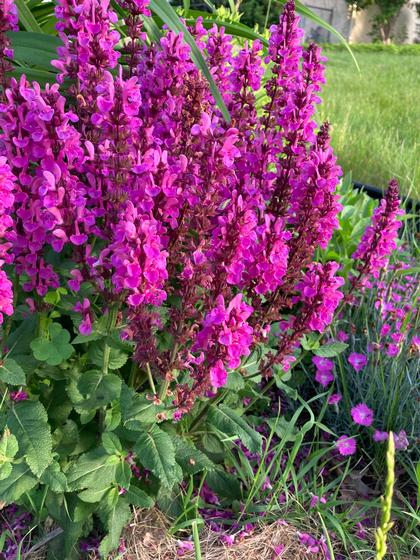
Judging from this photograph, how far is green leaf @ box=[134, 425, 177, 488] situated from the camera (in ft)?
5.15

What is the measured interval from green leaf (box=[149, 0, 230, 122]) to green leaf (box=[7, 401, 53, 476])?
3.37 feet

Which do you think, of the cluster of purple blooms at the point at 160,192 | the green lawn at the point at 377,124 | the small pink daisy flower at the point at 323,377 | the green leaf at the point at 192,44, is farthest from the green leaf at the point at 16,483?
the green lawn at the point at 377,124

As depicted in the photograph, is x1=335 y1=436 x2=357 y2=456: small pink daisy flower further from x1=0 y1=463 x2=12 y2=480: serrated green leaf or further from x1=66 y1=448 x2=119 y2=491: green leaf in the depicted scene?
x1=0 y1=463 x2=12 y2=480: serrated green leaf

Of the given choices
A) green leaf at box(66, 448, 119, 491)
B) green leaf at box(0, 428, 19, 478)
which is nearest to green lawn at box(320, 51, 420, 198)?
green leaf at box(66, 448, 119, 491)

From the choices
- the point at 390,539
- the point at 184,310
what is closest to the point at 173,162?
the point at 184,310

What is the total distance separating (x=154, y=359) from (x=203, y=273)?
0.93ft

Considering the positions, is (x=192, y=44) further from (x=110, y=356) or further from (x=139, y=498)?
(x=139, y=498)

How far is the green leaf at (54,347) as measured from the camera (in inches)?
65.0

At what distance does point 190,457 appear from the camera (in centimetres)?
184

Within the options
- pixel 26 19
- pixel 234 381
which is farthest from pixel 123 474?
pixel 26 19

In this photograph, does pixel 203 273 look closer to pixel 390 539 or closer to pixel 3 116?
pixel 3 116

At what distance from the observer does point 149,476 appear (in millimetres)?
2016

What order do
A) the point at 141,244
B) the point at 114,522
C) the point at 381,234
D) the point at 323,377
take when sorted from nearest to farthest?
the point at 141,244
the point at 114,522
the point at 381,234
the point at 323,377

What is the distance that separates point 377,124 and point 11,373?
20.5ft
